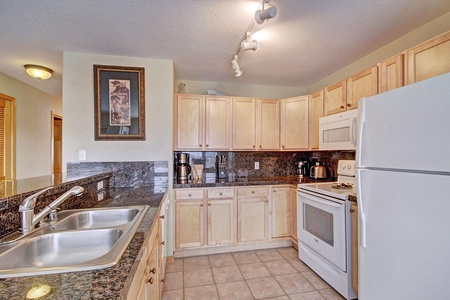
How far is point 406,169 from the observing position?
1.16m

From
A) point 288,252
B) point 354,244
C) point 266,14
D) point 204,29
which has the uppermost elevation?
point 204,29

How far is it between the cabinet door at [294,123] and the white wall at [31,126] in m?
4.14

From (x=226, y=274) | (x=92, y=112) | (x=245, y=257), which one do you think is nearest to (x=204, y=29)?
(x=92, y=112)

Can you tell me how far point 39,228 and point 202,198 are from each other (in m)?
1.69

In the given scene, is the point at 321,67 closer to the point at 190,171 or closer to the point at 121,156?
the point at 190,171

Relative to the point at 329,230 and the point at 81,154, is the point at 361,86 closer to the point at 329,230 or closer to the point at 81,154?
the point at 329,230

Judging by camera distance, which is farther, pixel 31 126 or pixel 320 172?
pixel 31 126

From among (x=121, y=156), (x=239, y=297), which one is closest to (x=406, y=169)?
(x=239, y=297)

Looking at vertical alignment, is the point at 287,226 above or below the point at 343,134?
below

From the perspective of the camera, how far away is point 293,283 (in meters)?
2.08

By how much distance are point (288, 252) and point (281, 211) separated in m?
0.52

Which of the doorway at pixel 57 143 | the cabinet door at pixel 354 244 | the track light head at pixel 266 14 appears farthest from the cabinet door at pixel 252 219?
the doorway at pixel 57 143

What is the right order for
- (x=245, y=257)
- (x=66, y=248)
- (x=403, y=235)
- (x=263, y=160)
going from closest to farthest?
1. (x=66, y=248)
2. (x=403, y=235)
3. (x=245, y=257)
4. (x=263, y=160)

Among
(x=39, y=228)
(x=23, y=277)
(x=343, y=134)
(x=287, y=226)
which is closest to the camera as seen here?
(x=23, y=277)
